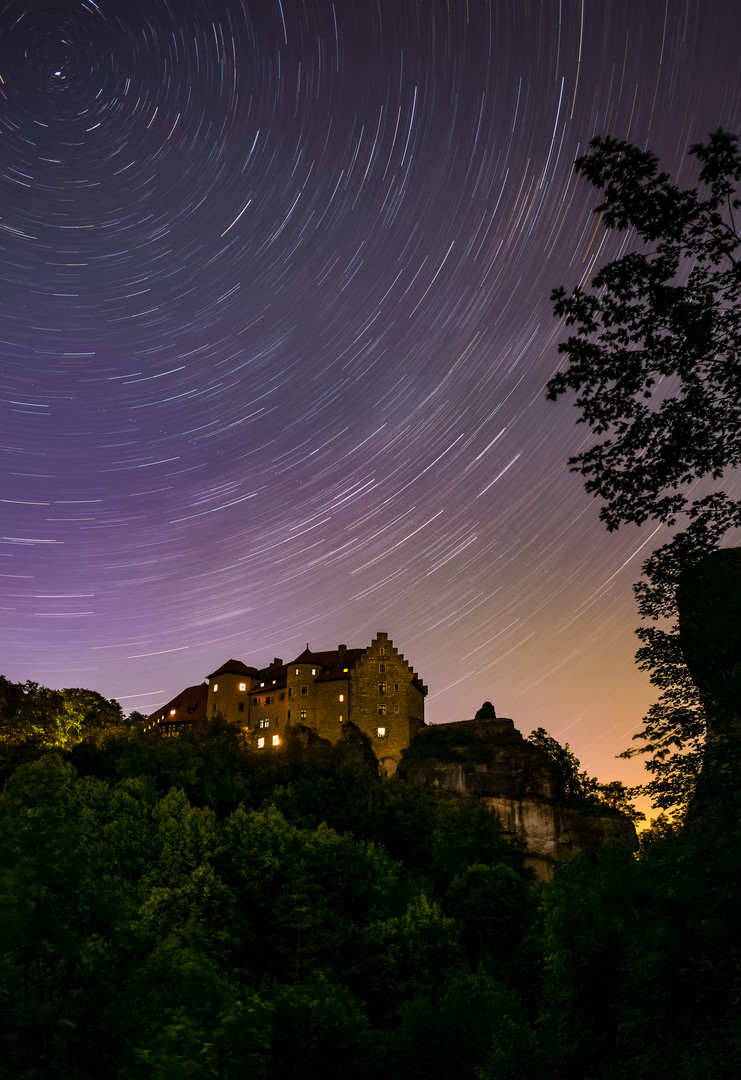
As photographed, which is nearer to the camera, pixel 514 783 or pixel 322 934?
pixel 322 934

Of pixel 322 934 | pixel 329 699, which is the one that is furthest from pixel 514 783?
pixel 322 934

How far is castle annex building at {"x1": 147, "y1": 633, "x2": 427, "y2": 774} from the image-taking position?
3824 inches

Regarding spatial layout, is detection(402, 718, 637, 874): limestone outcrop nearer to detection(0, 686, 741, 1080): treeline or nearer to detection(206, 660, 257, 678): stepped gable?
detection(0, 686, 741, 1080): treeline

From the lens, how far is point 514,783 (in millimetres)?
84000

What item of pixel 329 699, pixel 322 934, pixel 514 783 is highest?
Answer: pixel 329 699

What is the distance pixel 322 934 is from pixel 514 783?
3960 cm

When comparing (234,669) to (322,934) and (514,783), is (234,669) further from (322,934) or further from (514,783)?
(322,934)

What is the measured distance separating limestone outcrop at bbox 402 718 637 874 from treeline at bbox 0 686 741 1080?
119 inches

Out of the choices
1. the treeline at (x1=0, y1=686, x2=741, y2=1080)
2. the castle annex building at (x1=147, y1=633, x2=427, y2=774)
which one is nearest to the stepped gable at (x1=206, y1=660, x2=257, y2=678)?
the castle annex building at (x1=147, y1=633, x2=427, y2=774)

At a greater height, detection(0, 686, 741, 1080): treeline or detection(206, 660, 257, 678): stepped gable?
detection(206, 660, 257, 678): stepped gable

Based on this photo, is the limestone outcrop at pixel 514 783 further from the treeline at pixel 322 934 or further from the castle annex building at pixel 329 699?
the castle annex building at pixel 329 699

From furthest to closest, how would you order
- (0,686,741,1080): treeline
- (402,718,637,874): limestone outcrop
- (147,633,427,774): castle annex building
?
(147,633,427,774): castle annex building < (402,718,637,874): limestone outcrop < (0,686,741,1080): treeline

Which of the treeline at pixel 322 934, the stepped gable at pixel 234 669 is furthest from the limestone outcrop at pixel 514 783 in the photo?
the stepped gable at pixel 234 669

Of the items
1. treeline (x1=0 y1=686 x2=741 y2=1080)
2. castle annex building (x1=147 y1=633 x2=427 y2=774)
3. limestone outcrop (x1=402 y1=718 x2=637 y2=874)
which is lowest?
treeline (x1=0 y1=686 x2=741 y2=1080)
